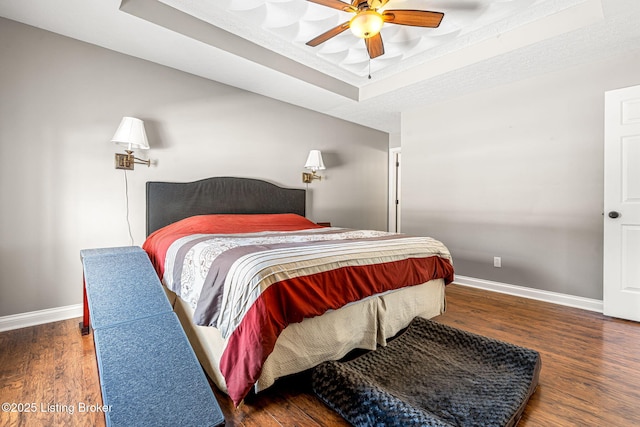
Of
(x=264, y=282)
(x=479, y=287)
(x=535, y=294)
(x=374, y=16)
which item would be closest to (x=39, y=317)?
(x=264, y=282)

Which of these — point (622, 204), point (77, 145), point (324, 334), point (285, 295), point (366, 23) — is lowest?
point (324, 334)

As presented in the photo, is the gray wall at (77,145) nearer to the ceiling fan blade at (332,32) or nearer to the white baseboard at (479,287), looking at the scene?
the white baseboard at (479,287)

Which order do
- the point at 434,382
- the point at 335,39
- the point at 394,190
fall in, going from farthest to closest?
the point at 394,190
the point at 335,39
the point at 434,382

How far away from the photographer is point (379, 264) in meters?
1.89

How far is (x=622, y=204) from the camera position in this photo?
8.41ft

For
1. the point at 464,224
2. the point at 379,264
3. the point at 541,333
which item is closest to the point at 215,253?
the point at 379,264

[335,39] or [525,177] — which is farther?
[525,177]

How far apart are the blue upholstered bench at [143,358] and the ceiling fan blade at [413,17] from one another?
233 cm

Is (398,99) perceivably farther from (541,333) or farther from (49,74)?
(49,74)

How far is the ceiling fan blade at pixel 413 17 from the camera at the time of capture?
2.04 metres

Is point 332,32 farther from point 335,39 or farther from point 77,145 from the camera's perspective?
point 77,145

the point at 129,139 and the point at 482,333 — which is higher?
the point at 129,139

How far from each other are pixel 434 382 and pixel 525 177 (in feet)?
8.66

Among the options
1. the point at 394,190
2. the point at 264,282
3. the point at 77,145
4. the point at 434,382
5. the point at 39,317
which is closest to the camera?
the point at 264,282
